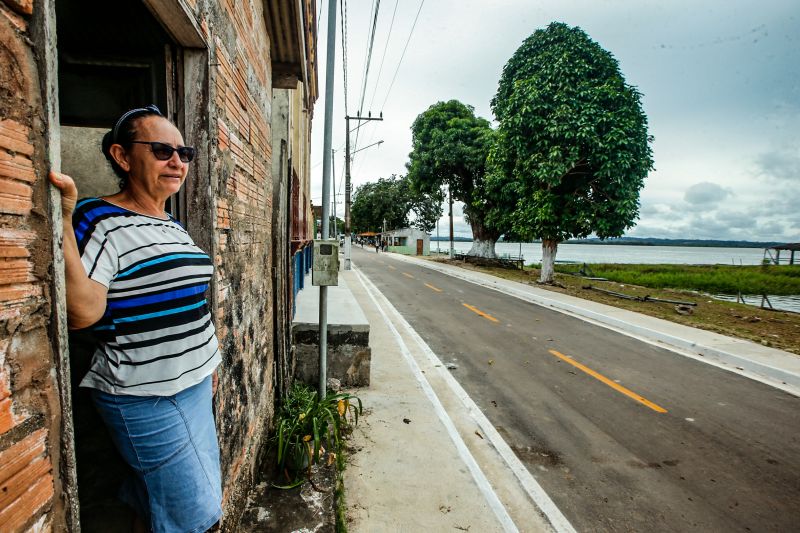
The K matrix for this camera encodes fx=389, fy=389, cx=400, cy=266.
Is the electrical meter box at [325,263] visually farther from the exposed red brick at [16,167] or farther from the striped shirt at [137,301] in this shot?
the exposed red brick at [16,167]

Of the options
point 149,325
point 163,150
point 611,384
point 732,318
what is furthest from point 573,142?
point 149,325

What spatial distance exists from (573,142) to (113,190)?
1598cm

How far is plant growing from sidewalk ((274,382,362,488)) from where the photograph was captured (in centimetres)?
325

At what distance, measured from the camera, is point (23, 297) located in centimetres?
94

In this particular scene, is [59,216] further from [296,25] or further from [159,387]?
[296,25]

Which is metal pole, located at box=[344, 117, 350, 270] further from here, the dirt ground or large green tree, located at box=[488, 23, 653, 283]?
the dirt ground

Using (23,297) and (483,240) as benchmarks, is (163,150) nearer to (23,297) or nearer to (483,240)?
(23,297)

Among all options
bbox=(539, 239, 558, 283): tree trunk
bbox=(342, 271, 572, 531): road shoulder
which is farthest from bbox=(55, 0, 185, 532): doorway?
bbox=(539, 239, 558, 283): tree trunk

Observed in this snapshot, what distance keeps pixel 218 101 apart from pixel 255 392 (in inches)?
85.6

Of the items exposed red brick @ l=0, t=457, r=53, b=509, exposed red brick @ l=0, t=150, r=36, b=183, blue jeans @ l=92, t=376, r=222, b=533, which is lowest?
blue jeans @ l=92, t=376, r=222, b=533

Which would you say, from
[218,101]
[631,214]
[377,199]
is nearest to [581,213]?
[631,214]

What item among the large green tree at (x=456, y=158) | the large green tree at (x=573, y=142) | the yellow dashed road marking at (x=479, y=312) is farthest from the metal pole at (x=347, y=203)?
the yellow dashed road marking at (x=479, y=312)

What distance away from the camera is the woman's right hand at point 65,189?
101cm

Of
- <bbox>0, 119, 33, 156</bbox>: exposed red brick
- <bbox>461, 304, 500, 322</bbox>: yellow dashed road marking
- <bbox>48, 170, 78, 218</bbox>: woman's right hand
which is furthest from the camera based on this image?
<bbox>461, 304, 500, 322</bbox>: yellow dashed road marking
